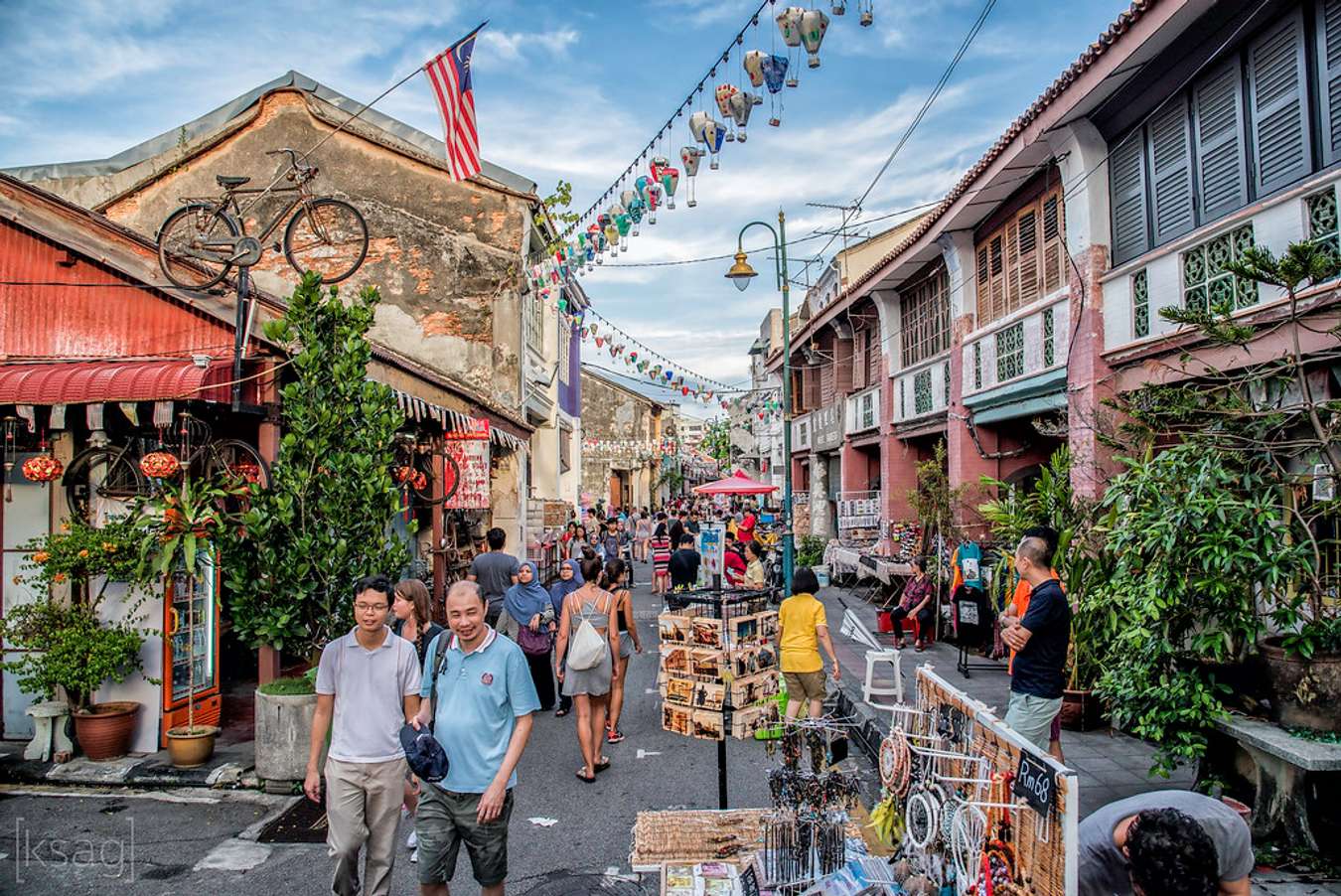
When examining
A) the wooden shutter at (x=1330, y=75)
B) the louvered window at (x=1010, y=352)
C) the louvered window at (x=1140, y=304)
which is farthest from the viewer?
the louvered window at (x=1010, y=352)

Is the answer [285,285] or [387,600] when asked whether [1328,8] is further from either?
[285,285]

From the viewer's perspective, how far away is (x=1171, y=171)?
9.52m

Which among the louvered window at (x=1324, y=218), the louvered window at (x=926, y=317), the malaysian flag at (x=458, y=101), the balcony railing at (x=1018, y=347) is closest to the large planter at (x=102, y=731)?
the malaysian flag at (x=458, y=101)

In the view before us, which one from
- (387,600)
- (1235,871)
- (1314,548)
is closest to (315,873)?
(387,600)

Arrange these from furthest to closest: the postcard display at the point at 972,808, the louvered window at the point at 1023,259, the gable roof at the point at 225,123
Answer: the gable roof at the point at 225,123, the louvered window at the point at 1023,259, the postcard display at the point at 972,808

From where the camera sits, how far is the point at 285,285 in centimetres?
1681

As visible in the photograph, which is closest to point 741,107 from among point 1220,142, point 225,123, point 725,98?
point 725,98

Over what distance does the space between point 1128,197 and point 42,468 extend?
1161 cm

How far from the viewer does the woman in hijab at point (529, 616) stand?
889 cm

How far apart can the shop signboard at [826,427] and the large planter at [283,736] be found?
61.8ft

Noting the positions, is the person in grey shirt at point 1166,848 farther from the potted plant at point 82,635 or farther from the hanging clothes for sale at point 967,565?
the hanging clothes for sale at point 967,565

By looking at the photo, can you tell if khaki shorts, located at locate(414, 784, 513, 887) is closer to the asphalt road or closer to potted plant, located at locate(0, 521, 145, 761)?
the asphalt road

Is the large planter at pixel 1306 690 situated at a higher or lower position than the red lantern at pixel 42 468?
lower

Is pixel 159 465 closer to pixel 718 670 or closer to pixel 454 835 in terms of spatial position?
pixel 454 835
